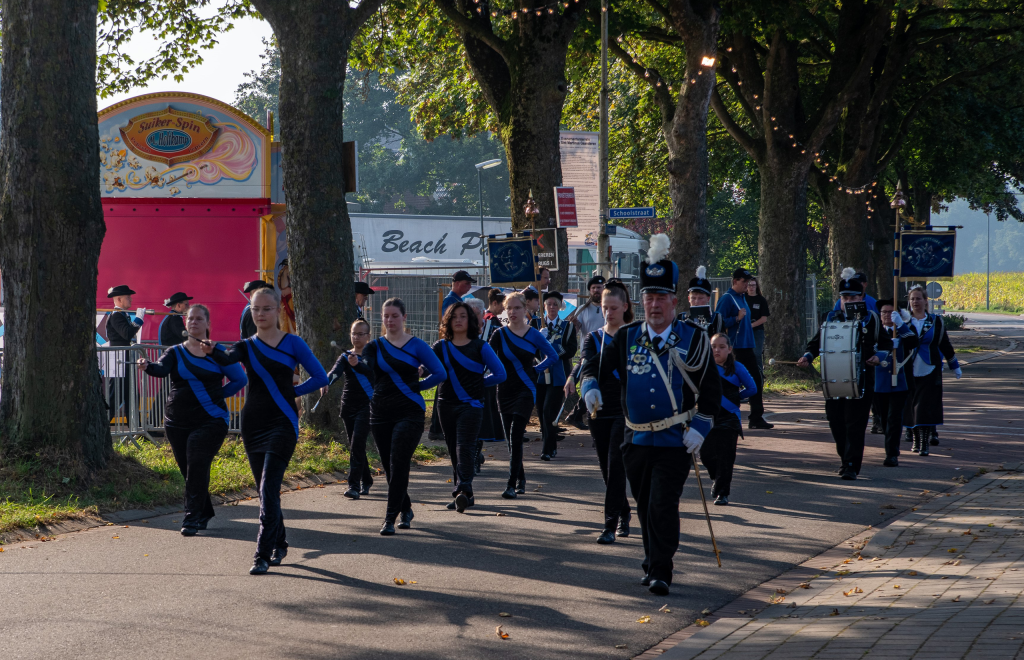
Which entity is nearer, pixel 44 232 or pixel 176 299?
pixel 44 232

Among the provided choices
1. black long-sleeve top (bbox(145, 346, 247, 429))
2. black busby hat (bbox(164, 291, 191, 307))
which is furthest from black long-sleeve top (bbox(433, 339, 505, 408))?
black busby hat (bbox(164, 291, 191, 307))

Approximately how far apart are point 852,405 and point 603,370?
17.0 ft

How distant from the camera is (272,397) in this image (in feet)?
24.7

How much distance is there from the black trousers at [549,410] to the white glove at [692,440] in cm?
646

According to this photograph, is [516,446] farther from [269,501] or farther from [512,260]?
[512,260]

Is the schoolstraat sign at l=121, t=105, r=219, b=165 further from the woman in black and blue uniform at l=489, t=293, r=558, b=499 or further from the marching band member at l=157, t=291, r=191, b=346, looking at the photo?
the woman in black and blue uniform at l=489, t=293, r=558, b=499

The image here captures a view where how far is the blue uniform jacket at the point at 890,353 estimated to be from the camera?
12.0 meters

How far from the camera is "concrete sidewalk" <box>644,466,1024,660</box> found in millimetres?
5227

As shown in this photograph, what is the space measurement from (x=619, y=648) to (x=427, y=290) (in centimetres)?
2099

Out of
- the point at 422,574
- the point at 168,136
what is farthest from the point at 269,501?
the point at 168,136

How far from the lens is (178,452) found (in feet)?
29.9

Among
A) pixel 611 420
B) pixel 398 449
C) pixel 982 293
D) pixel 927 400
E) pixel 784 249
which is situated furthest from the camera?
pixel 982 293

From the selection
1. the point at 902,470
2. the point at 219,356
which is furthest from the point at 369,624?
the point at 902,470

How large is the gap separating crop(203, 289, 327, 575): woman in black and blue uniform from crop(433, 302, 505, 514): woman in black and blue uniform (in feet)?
6.76
